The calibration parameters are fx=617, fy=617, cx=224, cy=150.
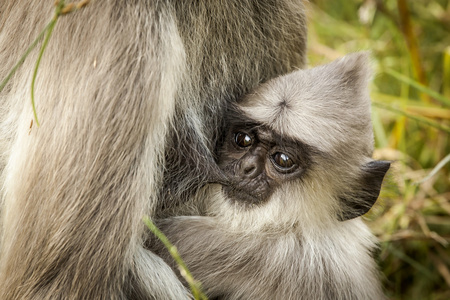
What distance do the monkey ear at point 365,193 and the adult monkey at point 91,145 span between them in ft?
2.28

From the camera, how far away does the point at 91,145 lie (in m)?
1.74

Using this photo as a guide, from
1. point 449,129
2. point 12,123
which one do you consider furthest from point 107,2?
point 449,129

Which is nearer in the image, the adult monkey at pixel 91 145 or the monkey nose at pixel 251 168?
the adult monkey at pixel 91 145

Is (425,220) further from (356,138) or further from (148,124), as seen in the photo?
(148,124)

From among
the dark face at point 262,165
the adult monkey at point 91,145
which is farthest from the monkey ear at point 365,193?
the adult monkey at point 91,145

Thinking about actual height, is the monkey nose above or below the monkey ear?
above

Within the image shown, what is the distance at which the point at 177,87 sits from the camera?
75.9 inches

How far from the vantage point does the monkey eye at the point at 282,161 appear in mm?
2062

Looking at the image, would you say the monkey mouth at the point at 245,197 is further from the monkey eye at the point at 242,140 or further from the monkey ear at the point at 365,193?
the monkey ear at the point at 365,193

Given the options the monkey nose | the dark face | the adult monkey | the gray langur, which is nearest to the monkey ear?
the gray langur

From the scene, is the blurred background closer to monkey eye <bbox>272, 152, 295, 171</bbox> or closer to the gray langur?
the gray langur

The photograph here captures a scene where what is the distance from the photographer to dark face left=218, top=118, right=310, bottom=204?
2.06 m

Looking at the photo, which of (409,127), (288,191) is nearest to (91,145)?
(288,191)

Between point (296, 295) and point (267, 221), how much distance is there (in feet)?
0.91
